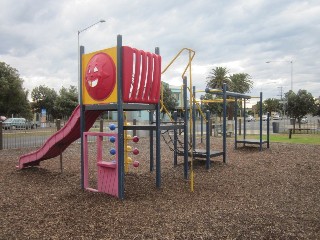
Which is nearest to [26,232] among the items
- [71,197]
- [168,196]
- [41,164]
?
[71,197]

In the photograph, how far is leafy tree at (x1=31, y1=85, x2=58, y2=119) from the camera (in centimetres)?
5956

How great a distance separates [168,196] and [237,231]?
1.95 m

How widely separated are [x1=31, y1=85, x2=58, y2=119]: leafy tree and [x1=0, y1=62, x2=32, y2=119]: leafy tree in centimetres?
1862

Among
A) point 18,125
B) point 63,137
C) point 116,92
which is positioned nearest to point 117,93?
point 116,92

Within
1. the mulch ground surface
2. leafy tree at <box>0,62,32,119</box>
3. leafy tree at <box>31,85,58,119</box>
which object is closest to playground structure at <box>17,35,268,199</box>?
the mulch ground surface

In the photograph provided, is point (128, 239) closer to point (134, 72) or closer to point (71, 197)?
point (71, 197)

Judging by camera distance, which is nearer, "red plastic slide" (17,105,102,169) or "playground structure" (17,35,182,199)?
"playground structure" (17,35,182,199)

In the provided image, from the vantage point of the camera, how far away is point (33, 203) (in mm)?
5613

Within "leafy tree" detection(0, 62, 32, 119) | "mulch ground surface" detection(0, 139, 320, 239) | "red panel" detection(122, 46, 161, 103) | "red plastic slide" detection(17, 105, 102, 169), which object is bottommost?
"mulch ground surface" detection(0, 139, 320, 239)

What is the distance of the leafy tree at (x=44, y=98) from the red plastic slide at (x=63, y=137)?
52182 mm

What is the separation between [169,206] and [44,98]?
2356 inches

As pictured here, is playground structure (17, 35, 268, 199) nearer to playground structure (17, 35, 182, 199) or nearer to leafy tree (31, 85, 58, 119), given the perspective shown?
playground structure (17, 35, 182, 199)

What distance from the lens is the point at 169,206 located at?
5.29 meters

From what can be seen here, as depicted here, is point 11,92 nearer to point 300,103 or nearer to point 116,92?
point 300,103
